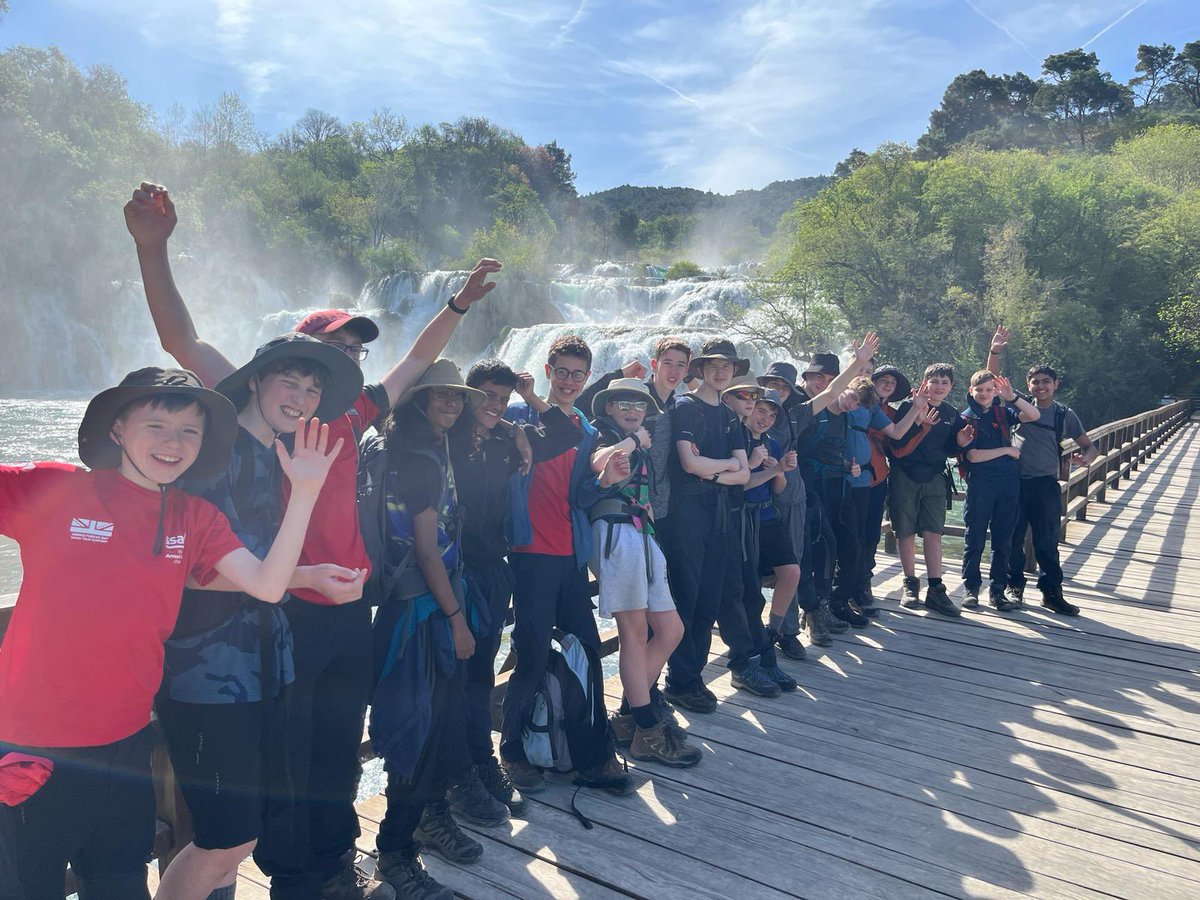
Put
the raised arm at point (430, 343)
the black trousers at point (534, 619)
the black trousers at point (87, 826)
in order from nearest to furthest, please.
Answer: the black trousers at point (87, 826)
the raised arm at point (430, 343)
the black trousers at point (534, 619)

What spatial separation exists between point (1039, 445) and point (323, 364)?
5873mm

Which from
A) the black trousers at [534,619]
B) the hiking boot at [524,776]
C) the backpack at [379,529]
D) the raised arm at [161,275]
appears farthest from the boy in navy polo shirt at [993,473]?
the raised arm at [161,275]

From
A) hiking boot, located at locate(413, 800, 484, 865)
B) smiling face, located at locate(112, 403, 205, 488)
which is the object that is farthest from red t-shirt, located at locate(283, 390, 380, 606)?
hiking boot, located at locate(413, 800, 484, 865)

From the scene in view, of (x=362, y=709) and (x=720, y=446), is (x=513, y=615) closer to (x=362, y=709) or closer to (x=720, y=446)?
(x=362, y=709)

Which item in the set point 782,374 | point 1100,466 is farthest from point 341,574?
point 1100,466

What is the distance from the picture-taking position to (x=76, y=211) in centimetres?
4050

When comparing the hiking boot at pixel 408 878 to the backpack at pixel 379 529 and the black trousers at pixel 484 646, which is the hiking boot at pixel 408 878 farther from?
the backpack at pixel 379 529

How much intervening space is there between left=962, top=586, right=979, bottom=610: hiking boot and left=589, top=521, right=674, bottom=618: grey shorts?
380 cm

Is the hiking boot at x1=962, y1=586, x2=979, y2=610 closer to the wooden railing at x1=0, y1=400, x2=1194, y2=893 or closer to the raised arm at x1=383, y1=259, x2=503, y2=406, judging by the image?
the wooden railing at x1=0, y1=400, x2=1194, y2=893

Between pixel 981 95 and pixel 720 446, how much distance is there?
10333 cm

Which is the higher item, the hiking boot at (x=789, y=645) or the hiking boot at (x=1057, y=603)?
the hiking boot at (x=1057, y=603)

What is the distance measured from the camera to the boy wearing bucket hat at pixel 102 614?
69.5 inches

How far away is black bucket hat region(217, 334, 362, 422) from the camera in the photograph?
2271 millimetres

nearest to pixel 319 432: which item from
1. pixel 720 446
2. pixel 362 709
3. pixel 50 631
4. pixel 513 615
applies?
pixel 50 631
